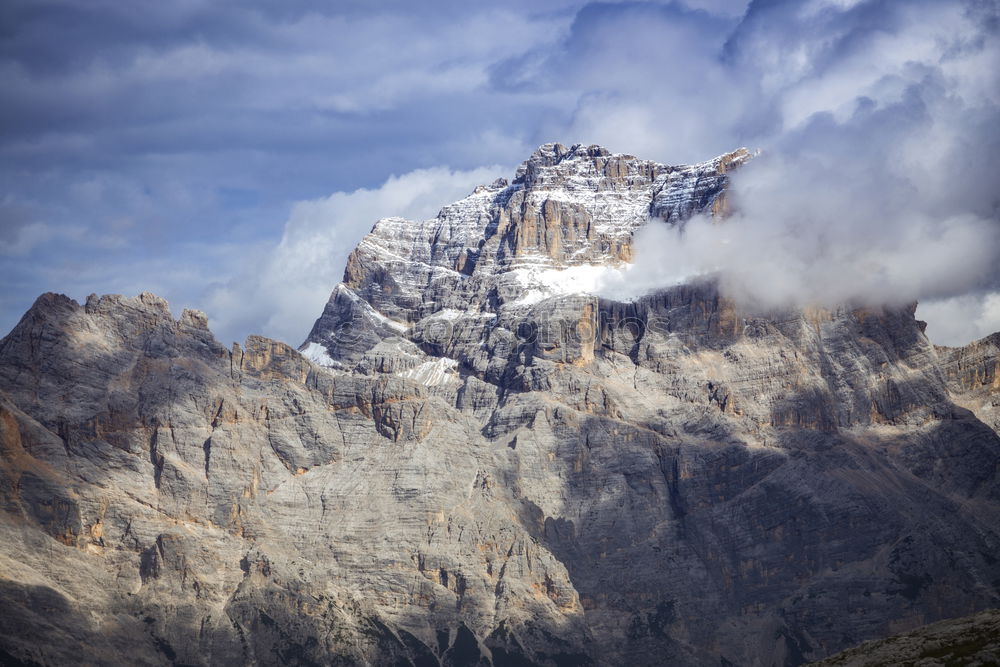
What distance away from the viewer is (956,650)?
591 feet

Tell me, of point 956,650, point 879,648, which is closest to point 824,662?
point 879,648

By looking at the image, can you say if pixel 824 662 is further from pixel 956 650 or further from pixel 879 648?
pixel 956 650

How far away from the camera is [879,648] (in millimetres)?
193875

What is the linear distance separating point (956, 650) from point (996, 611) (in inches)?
620

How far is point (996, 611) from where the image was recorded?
19338 cm

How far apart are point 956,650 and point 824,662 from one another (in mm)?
19942

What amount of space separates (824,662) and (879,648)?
682 centimetres

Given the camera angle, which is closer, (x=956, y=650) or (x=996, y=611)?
(x=956, y=650)

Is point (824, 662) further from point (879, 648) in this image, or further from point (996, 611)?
point (996, 611)

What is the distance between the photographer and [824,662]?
7712 inches

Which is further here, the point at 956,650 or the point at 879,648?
the point at 879,648

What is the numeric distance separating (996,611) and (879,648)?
1456 cm
